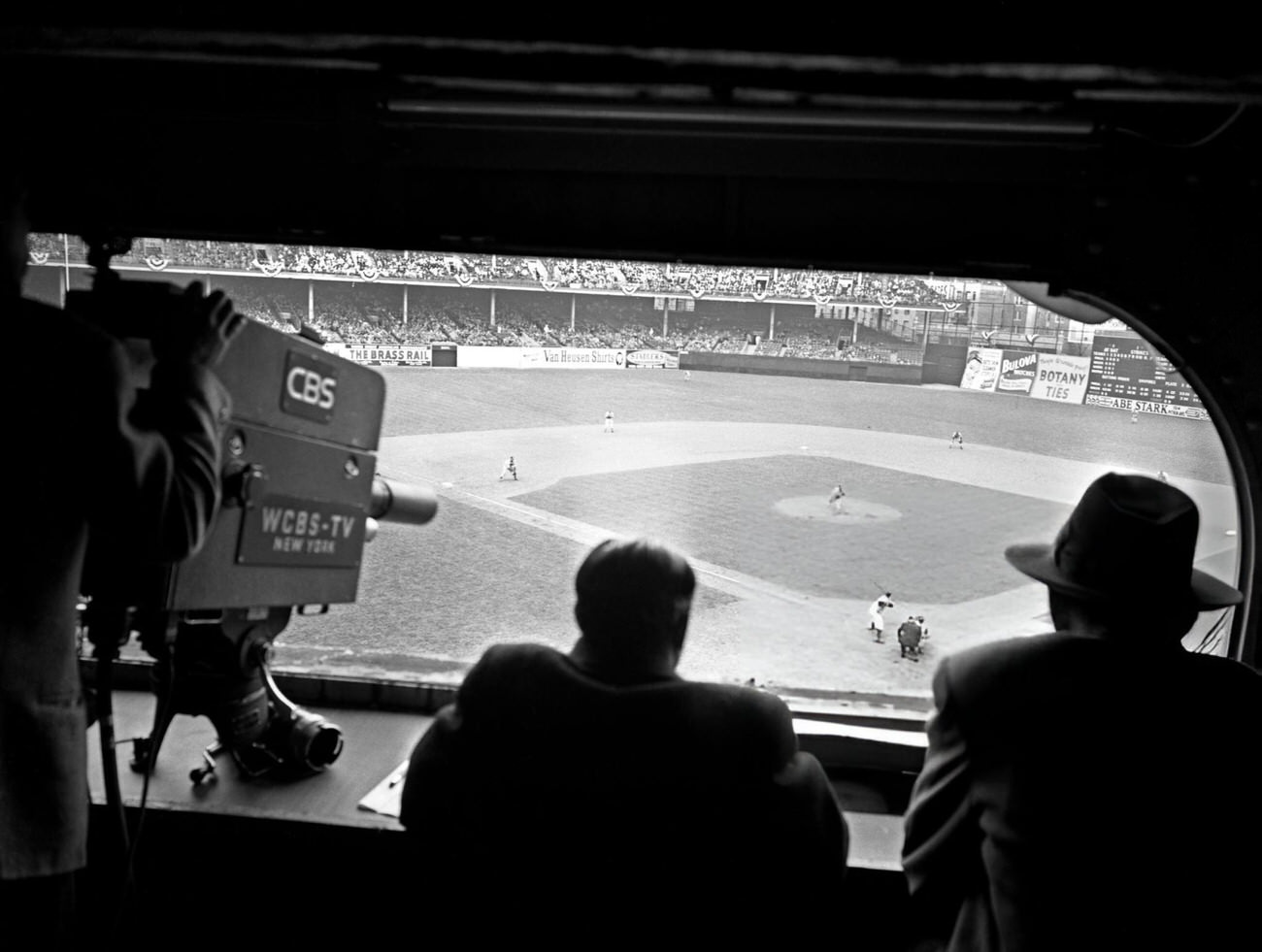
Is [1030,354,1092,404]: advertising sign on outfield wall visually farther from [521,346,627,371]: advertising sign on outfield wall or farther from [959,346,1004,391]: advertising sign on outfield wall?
[521,346,627,371]: advertising sign on outfield wall

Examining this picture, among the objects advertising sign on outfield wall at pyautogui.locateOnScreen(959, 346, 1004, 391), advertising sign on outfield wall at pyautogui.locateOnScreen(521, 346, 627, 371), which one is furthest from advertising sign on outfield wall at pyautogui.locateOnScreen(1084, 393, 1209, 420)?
advertising sign on outfield wall at pyautogui.locateOnScreen(521, 346, 627, 371)

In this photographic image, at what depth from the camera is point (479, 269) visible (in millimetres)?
11742

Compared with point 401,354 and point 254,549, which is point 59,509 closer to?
point 254,549

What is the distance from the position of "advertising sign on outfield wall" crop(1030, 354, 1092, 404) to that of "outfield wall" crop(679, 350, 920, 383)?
1074 centimetres

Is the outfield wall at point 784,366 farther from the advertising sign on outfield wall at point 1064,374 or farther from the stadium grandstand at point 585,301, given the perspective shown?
the advertising sign on outfield wall at point 1064,374

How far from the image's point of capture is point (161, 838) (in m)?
1.91

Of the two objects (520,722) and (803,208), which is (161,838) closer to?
(520,722)

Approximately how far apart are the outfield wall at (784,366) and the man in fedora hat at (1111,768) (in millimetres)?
17805

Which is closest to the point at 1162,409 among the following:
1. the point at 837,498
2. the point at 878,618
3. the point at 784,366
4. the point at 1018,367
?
the point at 1018,367

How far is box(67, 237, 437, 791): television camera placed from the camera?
1.43 metres

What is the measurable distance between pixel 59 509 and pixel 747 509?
1457cm

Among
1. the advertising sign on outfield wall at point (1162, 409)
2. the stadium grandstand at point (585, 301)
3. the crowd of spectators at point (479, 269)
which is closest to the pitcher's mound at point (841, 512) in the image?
the stadium grandstand at point (585, 301)

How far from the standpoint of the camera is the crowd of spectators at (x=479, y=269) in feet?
7.57

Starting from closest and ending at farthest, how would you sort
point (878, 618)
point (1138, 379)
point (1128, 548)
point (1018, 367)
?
1. point (1128, 548)
2. point (1138, 379)
3. point (1018, 367)
4. point (878, 618)
